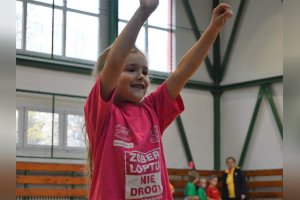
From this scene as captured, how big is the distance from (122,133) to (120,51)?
33 centimetres

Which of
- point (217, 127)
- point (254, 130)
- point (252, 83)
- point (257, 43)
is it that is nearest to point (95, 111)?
point (254, 130)

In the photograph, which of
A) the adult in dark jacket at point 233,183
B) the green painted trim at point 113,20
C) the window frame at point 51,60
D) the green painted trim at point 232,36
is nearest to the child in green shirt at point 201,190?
the adult in dark jacket at point 233,183

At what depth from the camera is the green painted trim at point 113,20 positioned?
39.1ft

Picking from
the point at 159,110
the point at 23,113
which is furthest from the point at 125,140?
the point at 23,113

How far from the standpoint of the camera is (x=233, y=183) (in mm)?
12461

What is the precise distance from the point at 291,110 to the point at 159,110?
174 centimetres

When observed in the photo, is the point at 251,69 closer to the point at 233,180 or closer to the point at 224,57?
the point at 224,57

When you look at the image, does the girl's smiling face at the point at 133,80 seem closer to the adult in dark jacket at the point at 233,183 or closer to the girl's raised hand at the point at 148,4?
the girl's raised hand at the point at 148,4

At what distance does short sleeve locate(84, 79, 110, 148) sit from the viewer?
1.81 m

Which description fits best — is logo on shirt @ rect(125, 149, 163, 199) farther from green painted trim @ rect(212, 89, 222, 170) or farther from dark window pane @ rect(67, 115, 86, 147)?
green painted trim @ rect(212, 89, 222, 170)

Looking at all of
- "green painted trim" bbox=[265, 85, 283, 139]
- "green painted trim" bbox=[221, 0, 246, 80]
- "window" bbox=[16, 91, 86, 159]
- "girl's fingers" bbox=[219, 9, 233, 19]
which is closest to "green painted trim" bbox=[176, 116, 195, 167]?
"green painted trim" bbox=[221, 0, 246, 80]

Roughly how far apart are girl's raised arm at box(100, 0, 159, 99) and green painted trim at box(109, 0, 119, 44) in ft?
33.4

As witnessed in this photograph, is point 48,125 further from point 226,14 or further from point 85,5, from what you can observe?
point 226,14

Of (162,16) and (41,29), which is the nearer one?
(41,29)
